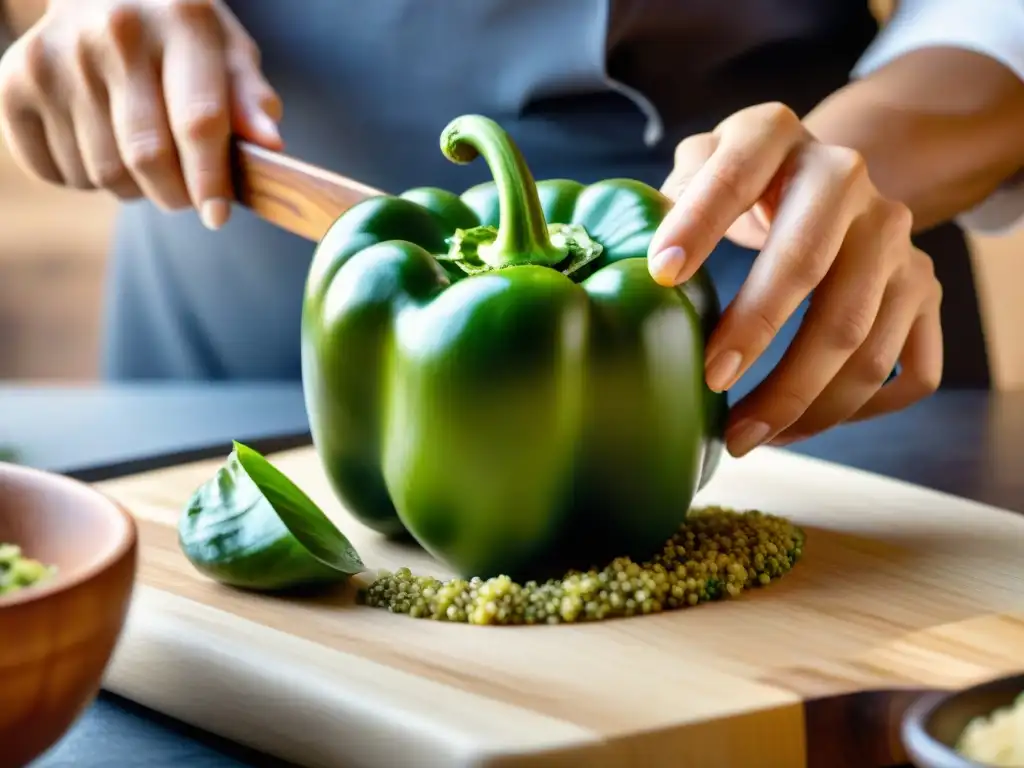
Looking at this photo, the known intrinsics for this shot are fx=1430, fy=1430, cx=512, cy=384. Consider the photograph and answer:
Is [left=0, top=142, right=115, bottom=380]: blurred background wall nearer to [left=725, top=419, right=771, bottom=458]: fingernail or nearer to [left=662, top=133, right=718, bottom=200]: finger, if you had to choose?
[left=662, top=133, right=718, bottom=200]: finger

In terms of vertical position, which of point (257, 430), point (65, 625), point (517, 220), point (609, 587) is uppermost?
point (517, 220)

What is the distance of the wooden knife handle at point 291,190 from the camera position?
1.17 meters

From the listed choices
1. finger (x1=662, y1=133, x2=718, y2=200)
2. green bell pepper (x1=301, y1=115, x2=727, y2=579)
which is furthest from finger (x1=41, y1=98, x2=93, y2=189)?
finger (x1=662, y1=133, x2=718, y2=200)

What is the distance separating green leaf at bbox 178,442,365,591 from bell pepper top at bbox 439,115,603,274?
0.67 ft

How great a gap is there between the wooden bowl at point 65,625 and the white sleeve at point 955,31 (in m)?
1.03

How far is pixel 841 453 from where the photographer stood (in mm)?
1435

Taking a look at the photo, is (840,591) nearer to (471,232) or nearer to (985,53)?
(471,232)

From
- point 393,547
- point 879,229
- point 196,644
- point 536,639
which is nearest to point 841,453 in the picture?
point 879,229

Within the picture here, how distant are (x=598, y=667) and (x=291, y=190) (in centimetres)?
58

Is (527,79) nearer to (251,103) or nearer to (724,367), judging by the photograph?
(251,103)

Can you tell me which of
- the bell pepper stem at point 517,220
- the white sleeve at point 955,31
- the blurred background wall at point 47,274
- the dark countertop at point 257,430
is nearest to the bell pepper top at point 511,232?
the bell pepper stem at point 517,220

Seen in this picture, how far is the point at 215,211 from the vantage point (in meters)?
1.33

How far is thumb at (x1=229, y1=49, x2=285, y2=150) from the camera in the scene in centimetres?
133

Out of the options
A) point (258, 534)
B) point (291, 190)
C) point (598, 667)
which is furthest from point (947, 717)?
point (291, 190)
